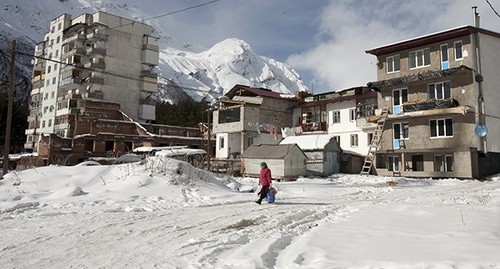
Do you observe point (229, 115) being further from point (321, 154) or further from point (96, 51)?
point (96, 51)

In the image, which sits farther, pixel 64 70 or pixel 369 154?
pixel 64 70

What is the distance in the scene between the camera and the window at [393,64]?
3444 cm

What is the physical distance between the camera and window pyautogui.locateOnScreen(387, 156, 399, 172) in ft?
111

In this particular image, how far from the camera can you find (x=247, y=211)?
38.7 feet

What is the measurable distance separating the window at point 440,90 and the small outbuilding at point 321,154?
31.5 ft

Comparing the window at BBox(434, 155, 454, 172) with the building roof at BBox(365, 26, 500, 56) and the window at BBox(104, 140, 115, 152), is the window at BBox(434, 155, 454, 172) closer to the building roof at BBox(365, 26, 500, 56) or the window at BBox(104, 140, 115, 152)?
the building roof at BBox(365, 26, 500, 56)

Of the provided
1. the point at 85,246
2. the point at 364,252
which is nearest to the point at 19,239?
the point at 85,246

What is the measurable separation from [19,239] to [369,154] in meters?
31.1

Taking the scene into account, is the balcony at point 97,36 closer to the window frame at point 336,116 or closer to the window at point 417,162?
the window frame at point 336,116

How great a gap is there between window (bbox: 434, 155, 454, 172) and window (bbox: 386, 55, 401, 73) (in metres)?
8.76

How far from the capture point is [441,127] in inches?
1217

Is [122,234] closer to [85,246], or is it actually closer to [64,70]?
[85,246]

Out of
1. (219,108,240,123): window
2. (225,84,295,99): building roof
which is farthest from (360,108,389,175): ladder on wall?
(219,108,240,123): window

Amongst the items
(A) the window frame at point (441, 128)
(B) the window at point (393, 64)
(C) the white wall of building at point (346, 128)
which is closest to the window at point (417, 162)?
(A) the window frame at point (441, 128)
